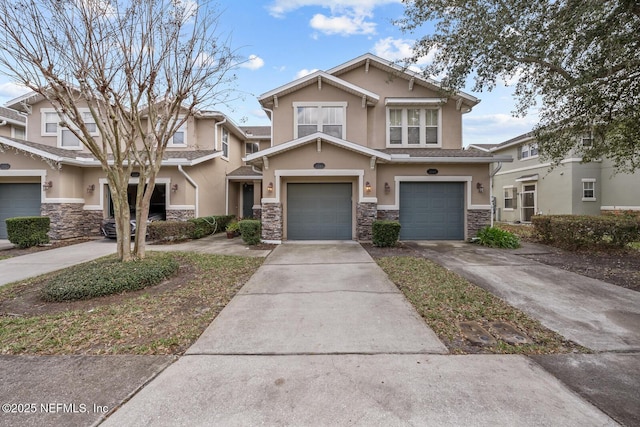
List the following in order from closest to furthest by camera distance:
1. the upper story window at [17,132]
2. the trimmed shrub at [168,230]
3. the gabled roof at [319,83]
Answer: the trimmed shrub at [168,230] < the gabled roof at [319,83] < the upper story window at [17,132]

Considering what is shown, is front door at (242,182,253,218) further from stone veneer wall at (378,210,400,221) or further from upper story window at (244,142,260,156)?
stone veneer wall at (378,210,400,221)

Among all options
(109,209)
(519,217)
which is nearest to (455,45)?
(109,209)

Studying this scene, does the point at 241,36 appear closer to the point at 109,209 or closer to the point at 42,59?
the point at 42,59

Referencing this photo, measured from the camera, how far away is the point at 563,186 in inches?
650

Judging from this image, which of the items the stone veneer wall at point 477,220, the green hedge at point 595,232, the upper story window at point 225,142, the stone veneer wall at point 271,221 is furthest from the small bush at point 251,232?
the green hedge at point 595,232

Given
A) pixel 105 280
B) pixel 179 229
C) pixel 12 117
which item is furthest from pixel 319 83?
pixel 12 117

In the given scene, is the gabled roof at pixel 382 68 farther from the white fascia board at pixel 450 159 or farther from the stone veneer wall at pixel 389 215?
the stone veneer wall at pixel 389 215

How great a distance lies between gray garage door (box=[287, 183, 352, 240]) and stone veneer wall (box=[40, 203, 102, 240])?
28.8ft

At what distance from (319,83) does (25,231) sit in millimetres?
12075

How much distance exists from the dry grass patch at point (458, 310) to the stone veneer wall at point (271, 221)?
4892 millimetres

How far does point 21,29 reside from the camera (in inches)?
220

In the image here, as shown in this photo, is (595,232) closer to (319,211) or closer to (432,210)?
(432,210)

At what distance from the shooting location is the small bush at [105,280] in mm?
4836

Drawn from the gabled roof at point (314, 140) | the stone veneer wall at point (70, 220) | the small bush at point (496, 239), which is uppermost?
the gabled roof at point (314, 140)
